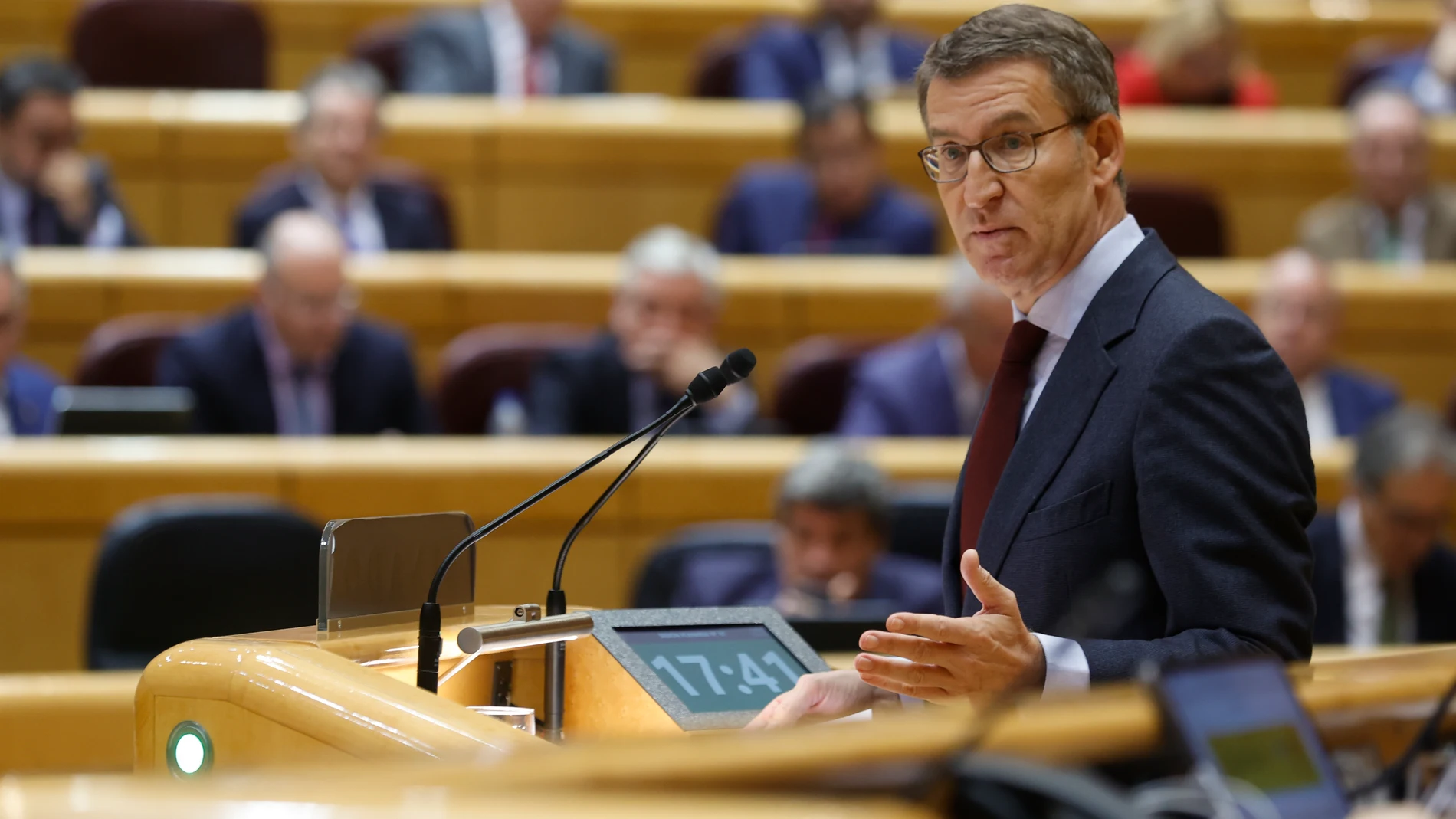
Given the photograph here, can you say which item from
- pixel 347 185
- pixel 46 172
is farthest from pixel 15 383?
pixel 347 185

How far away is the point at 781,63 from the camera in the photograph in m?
4.50

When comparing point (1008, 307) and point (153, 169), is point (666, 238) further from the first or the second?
point (153, 169)

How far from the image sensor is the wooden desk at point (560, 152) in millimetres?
4176

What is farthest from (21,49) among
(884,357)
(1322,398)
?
(1322,398)

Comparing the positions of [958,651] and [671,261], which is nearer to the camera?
[958,651]

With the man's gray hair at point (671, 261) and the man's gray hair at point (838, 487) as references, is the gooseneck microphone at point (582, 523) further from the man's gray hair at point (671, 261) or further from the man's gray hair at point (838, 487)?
the man's gray hair at point (671, 261)

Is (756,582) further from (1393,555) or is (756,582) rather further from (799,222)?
(799,222)

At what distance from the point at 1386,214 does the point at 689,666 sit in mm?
3354

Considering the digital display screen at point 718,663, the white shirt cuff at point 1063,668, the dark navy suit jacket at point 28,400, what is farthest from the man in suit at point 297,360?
the white shirt cuff at point 1063,668

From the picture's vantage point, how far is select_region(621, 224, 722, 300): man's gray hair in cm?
332

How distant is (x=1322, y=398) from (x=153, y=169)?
2670 millimetres

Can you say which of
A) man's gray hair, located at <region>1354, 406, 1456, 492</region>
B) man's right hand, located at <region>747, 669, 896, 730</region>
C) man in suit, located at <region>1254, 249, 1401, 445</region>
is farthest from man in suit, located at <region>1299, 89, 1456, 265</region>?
man's right hand, located at <region>747, 669, 896, 730</region>

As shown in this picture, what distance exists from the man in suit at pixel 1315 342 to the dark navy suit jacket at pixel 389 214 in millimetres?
1794

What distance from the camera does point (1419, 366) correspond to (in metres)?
3.96
